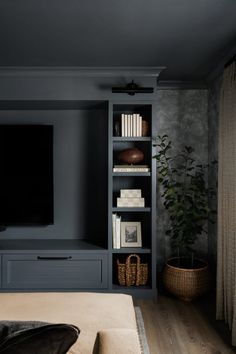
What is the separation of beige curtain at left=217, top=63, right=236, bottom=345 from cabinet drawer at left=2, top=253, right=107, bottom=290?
1.26 metres

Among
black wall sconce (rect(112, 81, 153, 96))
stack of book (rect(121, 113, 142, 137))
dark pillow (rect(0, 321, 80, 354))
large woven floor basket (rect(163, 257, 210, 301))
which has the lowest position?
large woven floor basket (rect(163, 257, 210, 301))

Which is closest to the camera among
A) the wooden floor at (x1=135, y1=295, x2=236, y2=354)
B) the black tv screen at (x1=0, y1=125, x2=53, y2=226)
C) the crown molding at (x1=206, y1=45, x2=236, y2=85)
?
the wooden floor at (x1=135, y1=295, x2=236, y2=354)

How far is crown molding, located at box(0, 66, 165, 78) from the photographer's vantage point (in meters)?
3.46

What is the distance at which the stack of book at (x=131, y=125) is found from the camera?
3610 mm

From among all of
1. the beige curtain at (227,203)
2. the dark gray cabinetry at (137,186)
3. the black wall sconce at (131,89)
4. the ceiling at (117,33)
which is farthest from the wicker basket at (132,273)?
the ceiling at (117,33)

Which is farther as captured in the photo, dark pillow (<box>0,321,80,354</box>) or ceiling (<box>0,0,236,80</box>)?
ceiling (<box>0,0,236,80</box>)

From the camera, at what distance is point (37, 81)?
11.6 feet

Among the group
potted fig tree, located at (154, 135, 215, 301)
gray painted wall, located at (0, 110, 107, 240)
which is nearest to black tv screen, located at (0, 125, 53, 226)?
gray painted wall, located at (0, 110, 107, 240)

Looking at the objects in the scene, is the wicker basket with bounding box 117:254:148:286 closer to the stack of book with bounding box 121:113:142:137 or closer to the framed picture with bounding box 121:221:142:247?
the framed picture with bounding box 121:221:142:247

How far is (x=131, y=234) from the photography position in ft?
12.1

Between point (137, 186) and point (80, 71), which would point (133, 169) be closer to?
point (137, 186)

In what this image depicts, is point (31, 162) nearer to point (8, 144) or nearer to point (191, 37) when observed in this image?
point (8, 144)

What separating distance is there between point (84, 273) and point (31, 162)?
139cm

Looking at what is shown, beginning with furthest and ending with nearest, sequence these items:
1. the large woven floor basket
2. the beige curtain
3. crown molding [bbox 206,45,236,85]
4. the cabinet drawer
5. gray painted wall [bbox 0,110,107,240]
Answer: gray painted wall [bbox 0,110,107,240] → the cabinet drawer → the large woven floor basket → crown molding [bbox 206,45,236,85] → the beige curtain
